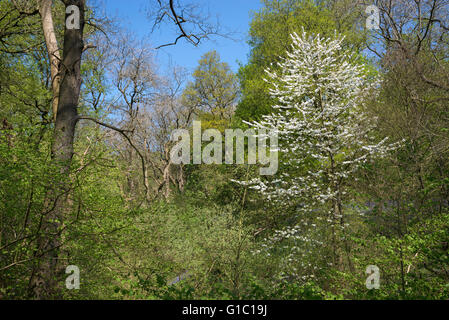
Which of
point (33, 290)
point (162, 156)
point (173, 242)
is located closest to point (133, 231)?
point (33, 290)

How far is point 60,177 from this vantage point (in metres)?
4.09

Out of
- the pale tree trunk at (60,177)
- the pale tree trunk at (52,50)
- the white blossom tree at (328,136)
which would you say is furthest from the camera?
the white blossom tree at (328,136)

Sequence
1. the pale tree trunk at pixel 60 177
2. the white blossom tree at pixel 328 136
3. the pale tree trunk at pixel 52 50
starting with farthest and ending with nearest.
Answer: the white blossom tree at pixel 328 136 < the pale tree trunk at pixel 52 50 < the pale tree trunk at pixel 60 177

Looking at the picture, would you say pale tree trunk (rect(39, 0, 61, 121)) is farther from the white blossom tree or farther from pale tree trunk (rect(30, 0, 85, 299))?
the white blossom tree

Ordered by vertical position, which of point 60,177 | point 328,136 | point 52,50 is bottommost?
point 60,177

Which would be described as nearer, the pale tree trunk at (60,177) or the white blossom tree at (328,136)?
the pale tree trunk at (60,177)

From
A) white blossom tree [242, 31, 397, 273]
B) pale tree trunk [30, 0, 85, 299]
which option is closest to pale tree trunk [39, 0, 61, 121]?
pale tree trunk [30, 0, 85, 299]

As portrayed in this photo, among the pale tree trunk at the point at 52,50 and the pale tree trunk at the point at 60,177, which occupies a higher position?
the pale tree trunk at the point at 52,50

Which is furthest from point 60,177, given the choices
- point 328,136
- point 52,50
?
point 328,136

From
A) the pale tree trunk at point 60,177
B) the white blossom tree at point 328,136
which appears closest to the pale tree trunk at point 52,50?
the pale tree trunk at point 60,177

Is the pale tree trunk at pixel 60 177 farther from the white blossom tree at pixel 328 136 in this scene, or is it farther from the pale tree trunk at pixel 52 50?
the white blossom tree at pixel 328 136

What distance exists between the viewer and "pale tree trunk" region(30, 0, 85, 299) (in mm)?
4223

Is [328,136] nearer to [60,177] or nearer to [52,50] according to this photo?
[52,50]

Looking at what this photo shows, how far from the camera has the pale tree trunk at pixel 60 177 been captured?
4223mm
